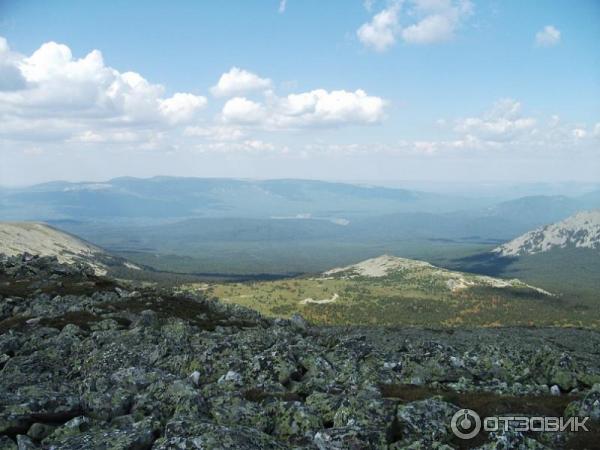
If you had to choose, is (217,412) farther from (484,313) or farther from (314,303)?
(484,313)

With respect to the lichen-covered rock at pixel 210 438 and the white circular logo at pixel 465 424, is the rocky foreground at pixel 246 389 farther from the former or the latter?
the white circular logo at pixel 465 424

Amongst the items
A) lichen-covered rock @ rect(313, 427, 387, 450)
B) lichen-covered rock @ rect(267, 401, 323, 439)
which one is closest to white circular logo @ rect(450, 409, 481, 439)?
lichen-covered rock @ rect(313, 427, 387, 450)

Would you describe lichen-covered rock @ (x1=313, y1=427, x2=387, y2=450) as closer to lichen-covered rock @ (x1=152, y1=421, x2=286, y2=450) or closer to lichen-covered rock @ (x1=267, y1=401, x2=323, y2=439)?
lichen-covered rock @ (x1=267, y1=401, x2=323, y2=439)

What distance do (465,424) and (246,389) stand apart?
11928 mm

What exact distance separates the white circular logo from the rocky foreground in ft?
0.94

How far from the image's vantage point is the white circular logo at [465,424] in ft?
56.3

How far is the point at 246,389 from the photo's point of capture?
968 inches

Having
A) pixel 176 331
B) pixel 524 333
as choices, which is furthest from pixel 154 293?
pixel 524 333

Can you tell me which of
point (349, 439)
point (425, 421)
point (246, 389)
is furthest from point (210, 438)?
point (246, 389)

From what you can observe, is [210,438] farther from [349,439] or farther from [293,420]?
[349,439]

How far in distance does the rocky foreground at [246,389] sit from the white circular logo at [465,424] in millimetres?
286

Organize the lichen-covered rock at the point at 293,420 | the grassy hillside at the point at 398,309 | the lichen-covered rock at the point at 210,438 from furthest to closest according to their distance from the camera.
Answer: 1. the grassy hillside at the point at 398,309
2. the lichen-covered rock at the point at 293,420
3. the lichen-covered rock at the point at 210,438

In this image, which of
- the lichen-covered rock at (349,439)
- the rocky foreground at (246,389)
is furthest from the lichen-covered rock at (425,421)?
the lichen-covered rock at (349,439)

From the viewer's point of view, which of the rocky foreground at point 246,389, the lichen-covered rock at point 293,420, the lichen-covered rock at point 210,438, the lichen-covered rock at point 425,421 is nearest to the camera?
the lichen-covered rock at point 210,438
